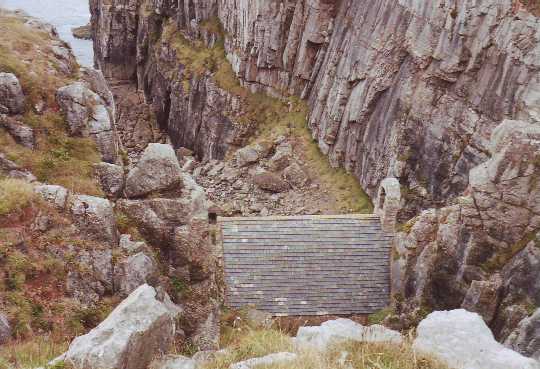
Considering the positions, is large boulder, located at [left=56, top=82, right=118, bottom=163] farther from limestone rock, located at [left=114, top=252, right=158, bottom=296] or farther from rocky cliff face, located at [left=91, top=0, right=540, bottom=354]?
Result: rocky cliff face, located at [left=91, top=0, right=540, bottom=354]

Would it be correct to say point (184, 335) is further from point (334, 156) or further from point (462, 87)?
point (334, 156)

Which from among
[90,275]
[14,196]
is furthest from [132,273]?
[14,196]

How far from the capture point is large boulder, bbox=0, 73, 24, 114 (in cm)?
2030

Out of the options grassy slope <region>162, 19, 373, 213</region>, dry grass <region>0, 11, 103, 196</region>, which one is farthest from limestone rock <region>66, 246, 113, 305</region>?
grassy slope <region>162, 19, 373, 213</region>

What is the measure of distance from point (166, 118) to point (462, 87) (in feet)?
145

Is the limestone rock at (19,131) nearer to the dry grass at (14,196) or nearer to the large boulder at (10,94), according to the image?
the large boulder at (10,94)

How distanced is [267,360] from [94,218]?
8.86 meters

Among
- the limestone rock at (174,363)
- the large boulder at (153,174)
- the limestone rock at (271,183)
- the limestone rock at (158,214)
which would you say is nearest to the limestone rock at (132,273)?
→ the limestone rock at (158,214)

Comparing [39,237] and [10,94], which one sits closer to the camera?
[39,237]

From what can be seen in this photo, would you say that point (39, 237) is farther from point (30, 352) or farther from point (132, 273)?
point (30, 352)

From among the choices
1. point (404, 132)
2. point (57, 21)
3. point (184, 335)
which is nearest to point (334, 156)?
point (404, 132)

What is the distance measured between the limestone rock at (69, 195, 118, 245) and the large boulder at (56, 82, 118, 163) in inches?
193

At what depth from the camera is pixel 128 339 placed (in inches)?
404

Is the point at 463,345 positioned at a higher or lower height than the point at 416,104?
lower
